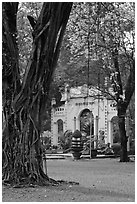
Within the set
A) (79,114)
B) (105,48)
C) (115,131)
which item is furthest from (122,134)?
(115,131)

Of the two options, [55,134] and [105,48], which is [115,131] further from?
[105,48]

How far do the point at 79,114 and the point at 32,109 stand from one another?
20.9 meters

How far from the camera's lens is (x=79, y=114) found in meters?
29.4

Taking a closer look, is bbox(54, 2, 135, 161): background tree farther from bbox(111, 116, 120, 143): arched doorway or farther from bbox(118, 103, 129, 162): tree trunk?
bbox(111, 116, 120, 143): arched doorway

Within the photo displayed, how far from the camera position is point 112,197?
6.86 metres

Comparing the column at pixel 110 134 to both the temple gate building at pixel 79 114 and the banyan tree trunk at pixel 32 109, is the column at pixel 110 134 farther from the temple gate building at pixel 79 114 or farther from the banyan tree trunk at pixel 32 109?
the banyan tree trunk at pixel 32 109

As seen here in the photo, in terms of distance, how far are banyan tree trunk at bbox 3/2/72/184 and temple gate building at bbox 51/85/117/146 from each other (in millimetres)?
17422

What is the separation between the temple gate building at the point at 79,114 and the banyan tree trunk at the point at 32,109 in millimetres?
17422

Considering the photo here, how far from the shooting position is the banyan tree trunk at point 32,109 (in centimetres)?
835

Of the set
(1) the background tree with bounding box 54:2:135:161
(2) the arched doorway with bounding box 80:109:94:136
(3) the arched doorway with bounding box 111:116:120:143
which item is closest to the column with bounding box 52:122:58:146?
(2) the arched doorway with bounding box 80:109:94:136

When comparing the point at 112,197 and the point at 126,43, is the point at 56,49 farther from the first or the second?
the point at 126,43

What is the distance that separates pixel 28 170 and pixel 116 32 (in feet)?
30.3

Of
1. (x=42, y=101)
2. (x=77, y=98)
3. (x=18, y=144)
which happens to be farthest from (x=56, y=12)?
(x=77, y=98)

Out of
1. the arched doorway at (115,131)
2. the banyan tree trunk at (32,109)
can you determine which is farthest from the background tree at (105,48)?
the arched doorway at (115,131)
